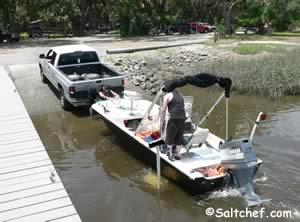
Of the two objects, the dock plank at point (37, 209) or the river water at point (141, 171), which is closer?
the dock plank at point (37, 209)

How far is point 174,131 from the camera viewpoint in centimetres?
846

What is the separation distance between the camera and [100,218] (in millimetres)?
7477

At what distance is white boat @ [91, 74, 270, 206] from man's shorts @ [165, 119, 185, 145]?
25 cm

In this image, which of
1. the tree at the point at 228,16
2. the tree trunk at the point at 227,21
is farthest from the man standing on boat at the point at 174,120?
the tree at the point at 228,16

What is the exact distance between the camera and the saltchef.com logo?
7359 mm

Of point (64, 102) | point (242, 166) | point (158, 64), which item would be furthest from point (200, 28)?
point (242, 166)

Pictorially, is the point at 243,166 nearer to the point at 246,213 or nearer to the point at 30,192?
the point at 246,213

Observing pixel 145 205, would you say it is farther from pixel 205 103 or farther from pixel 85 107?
pixel 205 103

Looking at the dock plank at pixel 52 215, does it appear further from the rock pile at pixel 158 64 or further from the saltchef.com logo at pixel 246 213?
the rock pile at pixel 158 64

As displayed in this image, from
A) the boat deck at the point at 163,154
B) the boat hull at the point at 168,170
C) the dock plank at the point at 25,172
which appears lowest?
the boat hull at the point at 168,170

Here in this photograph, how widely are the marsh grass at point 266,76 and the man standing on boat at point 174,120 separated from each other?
897 centimetres

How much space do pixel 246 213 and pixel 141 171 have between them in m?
2.84

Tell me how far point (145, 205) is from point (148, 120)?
2944 millimetres

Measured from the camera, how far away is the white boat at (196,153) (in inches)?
304
